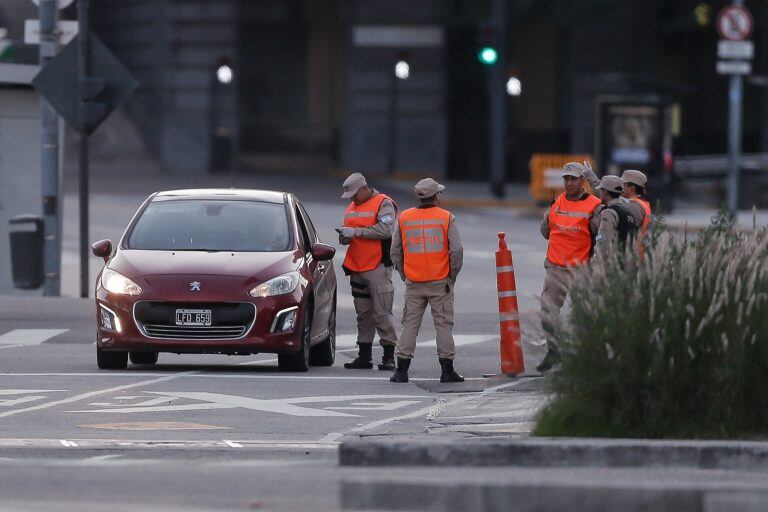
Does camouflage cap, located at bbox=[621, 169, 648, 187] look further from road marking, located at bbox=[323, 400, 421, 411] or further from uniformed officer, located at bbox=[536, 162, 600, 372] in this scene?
road marking, located at bbox=[323, 400, 421, 411]

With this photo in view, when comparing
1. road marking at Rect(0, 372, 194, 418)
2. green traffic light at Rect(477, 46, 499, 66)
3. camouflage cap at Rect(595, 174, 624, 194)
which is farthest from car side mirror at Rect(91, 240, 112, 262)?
green traffic light at Rect(477, 46, 499, 66)

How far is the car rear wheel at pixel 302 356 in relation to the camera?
625 inches

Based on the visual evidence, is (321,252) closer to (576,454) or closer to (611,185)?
(611,185)

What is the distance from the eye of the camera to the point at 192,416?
13055mm

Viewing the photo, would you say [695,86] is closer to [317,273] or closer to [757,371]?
[317,273]

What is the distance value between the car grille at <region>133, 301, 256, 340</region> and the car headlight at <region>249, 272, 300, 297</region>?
0.13 m

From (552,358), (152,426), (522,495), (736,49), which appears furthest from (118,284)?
(736,49)

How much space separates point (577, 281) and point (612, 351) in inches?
35.1

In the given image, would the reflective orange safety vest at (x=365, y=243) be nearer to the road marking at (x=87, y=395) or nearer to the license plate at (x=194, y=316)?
the license plate at (x=194, y=316)

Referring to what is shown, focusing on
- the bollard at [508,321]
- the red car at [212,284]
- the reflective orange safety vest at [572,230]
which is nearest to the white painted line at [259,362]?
the red car at [212,284]

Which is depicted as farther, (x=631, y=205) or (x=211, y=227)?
(x=211, y=227)

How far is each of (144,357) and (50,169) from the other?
285 inches

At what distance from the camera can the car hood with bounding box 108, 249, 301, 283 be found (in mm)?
15602

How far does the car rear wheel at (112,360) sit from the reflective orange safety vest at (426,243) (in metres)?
2.47
